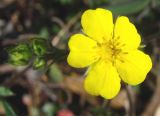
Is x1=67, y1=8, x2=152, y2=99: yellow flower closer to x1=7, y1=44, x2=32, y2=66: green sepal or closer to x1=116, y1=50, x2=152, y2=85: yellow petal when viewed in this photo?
x1=116, y1=50, x2=152, y2=85: yellow petal

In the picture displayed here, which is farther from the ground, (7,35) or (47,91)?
(7,35)

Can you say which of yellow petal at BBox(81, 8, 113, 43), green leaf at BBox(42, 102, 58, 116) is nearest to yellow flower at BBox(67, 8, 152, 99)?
yellow petal at BBox(81, 8, 113, 43)

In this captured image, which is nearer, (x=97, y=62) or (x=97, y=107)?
(x=97, y=62)

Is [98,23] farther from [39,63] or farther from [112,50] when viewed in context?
[39,63]

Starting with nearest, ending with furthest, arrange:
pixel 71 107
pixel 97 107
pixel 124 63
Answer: pixel 124 63
pixel 97 107
pixel 71 107

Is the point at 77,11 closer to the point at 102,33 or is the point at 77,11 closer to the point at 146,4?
the point at 146,4

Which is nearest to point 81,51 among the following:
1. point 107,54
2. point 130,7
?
point 107,54

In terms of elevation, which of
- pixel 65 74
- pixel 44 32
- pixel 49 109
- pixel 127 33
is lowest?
pixel 49 109

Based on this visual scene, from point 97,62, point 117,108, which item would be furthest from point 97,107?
point 97,62
